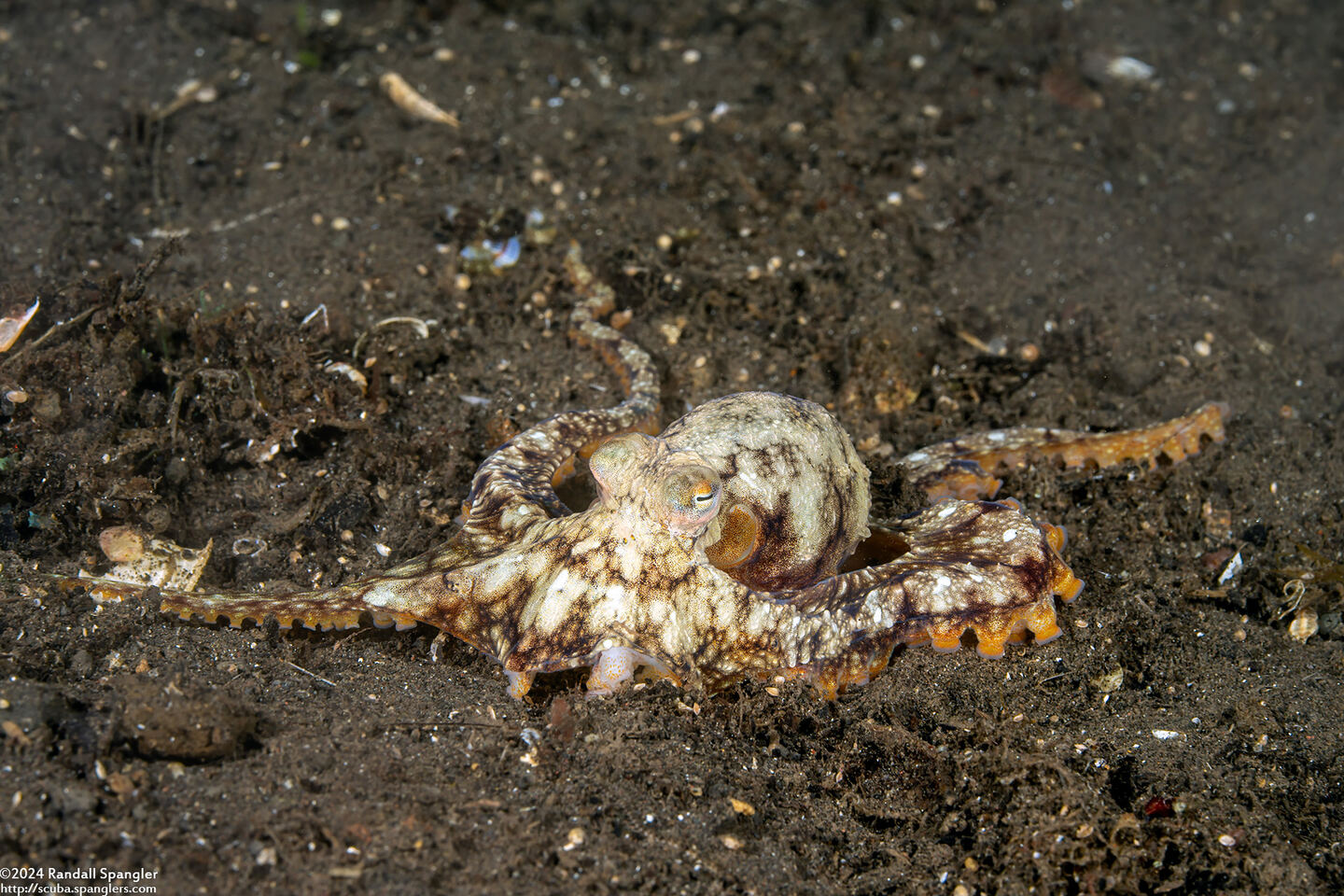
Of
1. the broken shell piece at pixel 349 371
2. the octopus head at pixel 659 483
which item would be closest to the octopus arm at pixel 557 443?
the octopus head at pixel 659 483

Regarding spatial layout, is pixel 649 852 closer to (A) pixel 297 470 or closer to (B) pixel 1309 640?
(A) pixel 297 470

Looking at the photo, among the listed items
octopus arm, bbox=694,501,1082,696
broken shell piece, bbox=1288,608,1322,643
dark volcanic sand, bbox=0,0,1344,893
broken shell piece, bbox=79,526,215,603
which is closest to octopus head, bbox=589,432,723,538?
octopus arm, bbox=694,501,1082,696

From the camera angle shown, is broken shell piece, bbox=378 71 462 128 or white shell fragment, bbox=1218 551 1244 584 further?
broken shell piece, bbox=378 71 462 128

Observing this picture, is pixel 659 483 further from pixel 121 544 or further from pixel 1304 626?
pixel 1304 626

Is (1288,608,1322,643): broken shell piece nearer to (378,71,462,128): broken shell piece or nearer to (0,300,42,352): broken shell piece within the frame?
(378,71,462,128): broken shell piece

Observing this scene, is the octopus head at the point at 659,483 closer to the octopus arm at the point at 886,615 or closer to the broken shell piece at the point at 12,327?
the octopus arm at the point at 886,615

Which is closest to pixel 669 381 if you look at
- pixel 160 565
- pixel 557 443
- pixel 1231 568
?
pixel 557 443
